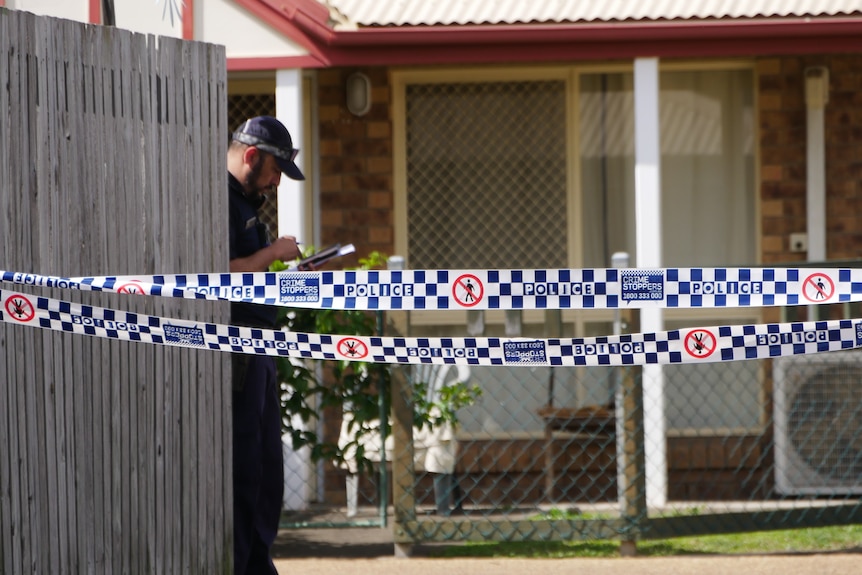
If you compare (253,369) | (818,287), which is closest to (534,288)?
(818,287)

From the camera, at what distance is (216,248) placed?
4863 mm

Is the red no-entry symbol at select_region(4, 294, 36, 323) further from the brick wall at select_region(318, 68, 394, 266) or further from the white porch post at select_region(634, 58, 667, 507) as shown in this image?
the brick wall at select_region(318, 68, 394, 266)

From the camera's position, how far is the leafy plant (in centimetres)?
663

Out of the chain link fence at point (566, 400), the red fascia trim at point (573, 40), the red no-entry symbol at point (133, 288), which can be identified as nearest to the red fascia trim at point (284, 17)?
the red fascia trim at point (573, 40)

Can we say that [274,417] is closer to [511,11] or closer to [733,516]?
[733,516]

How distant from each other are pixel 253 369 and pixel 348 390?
1.82 metres

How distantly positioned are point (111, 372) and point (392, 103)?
472 centimetres

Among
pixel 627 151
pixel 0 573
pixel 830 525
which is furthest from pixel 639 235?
pixel 0 573

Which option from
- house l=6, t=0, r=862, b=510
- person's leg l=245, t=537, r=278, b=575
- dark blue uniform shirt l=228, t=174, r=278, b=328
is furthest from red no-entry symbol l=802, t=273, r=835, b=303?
house l=6, t=0, r=862, b=510

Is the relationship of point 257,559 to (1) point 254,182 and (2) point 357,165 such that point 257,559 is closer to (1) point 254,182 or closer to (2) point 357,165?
(1) point 254,182

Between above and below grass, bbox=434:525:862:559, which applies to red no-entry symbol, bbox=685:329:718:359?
above

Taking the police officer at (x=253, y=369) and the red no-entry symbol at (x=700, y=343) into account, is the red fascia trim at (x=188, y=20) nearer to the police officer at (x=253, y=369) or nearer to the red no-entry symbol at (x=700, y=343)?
the police officer at (x=253, y=369)

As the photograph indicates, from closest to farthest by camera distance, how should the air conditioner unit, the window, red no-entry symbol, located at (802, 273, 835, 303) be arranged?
red no-entry symbol, located at (802, 273, 835, 303) < the air conditioner unit < the window

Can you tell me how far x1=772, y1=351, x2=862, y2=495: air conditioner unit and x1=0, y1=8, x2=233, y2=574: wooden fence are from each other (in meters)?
3.61
